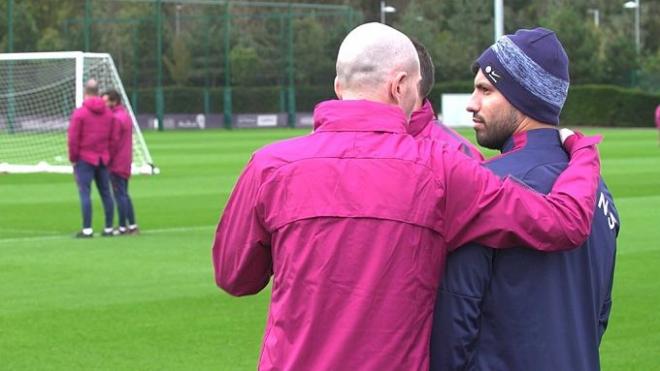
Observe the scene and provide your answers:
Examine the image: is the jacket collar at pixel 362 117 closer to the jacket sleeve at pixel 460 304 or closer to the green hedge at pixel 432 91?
the jacket sleeve at pixel 460 304

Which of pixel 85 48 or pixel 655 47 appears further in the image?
pixel 655 47

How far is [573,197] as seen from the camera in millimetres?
3875

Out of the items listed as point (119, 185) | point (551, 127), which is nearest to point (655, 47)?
point (119, 185)

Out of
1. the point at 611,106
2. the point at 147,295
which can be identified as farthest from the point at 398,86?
the point at 611,106

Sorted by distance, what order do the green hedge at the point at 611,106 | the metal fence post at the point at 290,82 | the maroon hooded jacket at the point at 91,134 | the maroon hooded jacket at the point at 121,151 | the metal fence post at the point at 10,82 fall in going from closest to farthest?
the maroon hooded jacket at the point at 91,134, the maroon hooded jacket at the point at 121,151, the metal fence post at the point at 10,82, the green hedge at the point at 611,106, the metal fence post at the point at 290,82

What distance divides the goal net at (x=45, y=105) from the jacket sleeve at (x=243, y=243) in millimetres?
26886

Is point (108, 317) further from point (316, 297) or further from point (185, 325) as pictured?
point (316, 297)

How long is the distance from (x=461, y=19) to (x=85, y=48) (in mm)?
29117

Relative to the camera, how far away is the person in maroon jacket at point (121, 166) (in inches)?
709

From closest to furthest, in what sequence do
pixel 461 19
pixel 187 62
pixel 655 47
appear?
pixel 187 62, pixel 461 19, pixel 655 47

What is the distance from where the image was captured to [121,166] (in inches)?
727

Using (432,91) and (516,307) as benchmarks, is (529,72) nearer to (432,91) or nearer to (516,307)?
(516,307)

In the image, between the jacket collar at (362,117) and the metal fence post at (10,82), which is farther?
the metal fence post at (10,82)

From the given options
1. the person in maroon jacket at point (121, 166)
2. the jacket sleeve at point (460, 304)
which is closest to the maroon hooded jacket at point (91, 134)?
the person in maroon jacket at point (121, 166)
